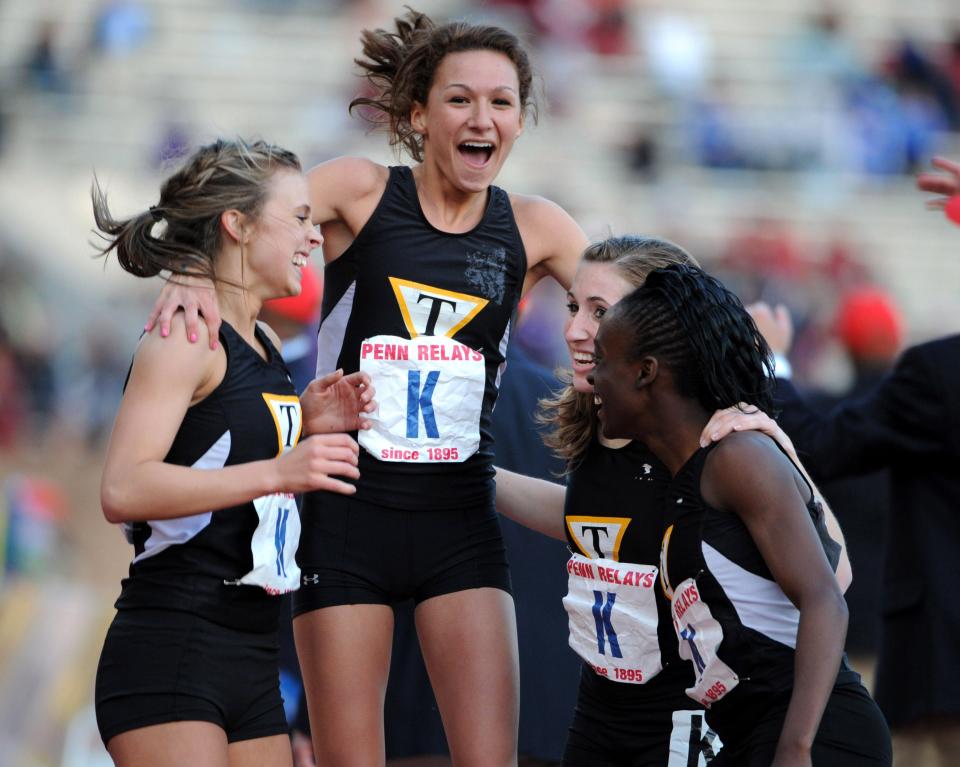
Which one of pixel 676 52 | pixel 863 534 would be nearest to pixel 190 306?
pixel 863 534

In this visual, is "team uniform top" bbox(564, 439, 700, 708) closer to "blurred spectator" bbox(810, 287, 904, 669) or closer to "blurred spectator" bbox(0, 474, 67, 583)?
"blurred spectator" bbox(810, 287, 904, 669)

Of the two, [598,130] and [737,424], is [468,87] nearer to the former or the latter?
[737,424]

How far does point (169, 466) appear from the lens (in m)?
3.02

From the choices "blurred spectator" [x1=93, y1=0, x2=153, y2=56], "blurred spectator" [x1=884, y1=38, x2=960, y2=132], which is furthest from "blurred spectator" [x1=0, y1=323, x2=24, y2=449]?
"blurred spectator" [x1=884, y1=38, x2=960, y2=132]

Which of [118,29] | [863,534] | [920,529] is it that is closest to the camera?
[920,529]

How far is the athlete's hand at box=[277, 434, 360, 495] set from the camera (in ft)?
9.85

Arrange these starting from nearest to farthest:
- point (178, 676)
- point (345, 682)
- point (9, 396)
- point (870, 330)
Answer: point (178, 676)
point (345, 682)
point (870, 330)
point (9, 396)

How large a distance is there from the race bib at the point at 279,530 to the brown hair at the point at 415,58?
1.03m

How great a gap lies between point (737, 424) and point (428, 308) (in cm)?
106

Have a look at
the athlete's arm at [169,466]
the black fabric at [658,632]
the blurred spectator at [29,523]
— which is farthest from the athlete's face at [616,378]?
the blurred spectator at [29,523]

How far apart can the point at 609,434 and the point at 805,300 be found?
11684mm

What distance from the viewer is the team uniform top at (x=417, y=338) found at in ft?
12.3

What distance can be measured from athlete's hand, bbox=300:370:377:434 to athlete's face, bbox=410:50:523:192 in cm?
64

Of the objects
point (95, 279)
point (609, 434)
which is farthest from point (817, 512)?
point (95, 279)
